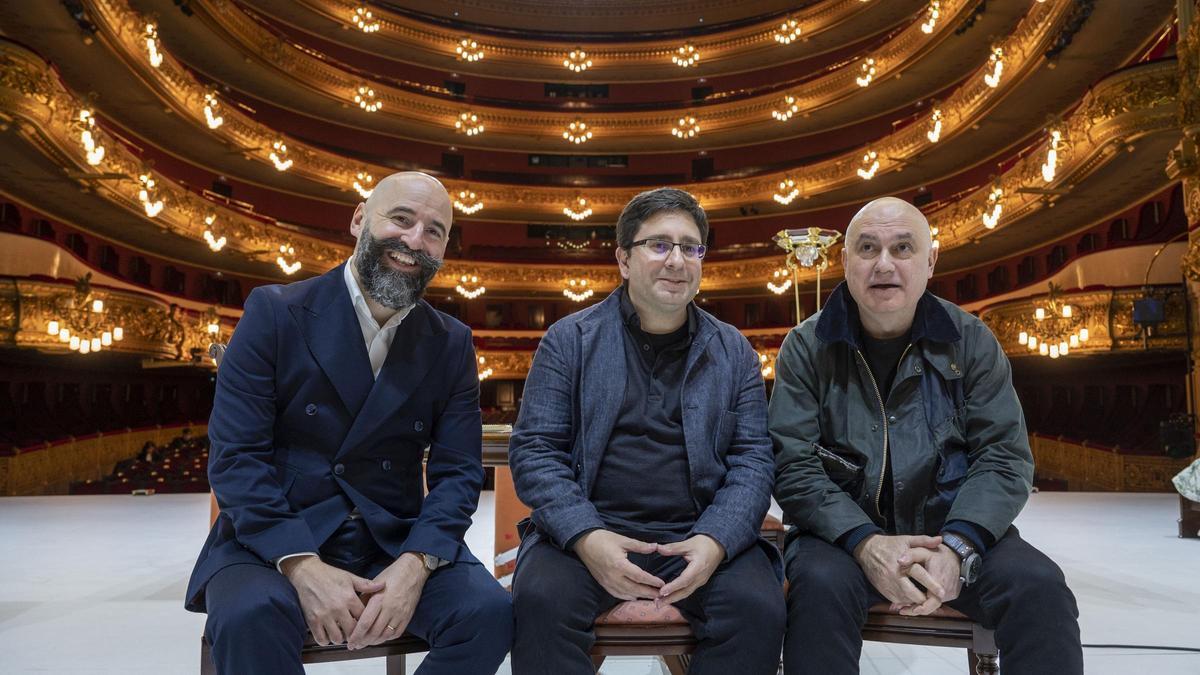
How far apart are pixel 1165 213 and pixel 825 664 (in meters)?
13.1

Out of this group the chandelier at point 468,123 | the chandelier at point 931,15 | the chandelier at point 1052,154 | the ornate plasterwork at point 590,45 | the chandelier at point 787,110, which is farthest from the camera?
the chandelier at point 468,123

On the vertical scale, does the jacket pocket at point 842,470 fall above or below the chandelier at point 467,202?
below

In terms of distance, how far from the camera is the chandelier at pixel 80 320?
1012 cm

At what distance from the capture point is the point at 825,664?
64.7 inches

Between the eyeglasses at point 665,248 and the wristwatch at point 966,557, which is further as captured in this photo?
the eyeglasses at point 665,248

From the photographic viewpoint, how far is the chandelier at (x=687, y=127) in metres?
21.9

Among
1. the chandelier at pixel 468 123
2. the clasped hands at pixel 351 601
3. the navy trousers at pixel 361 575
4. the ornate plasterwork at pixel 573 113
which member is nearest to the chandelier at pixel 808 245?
the navy trousers at pixel 361 575

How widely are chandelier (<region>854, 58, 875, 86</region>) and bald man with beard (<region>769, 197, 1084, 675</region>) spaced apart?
17801 millimetres

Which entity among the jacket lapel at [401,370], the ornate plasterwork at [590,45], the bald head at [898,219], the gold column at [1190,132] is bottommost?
the jacket lapel at [401,370]

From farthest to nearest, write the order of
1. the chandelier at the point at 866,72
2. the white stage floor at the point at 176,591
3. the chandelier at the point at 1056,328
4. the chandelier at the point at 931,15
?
1. the chandelier at the point at 866,72
2. the chandelier at the point at 931,15
3. the chandelier at the point at 1056,328
4. the white stage floor at the point at 176,591

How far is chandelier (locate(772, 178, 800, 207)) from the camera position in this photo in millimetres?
19812

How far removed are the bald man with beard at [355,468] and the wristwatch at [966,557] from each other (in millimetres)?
1076

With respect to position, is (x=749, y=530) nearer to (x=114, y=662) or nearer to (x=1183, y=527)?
(x=114, y=662)

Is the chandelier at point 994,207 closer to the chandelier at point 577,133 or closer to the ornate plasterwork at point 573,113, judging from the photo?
the ornate plasterwork at point 573,113
